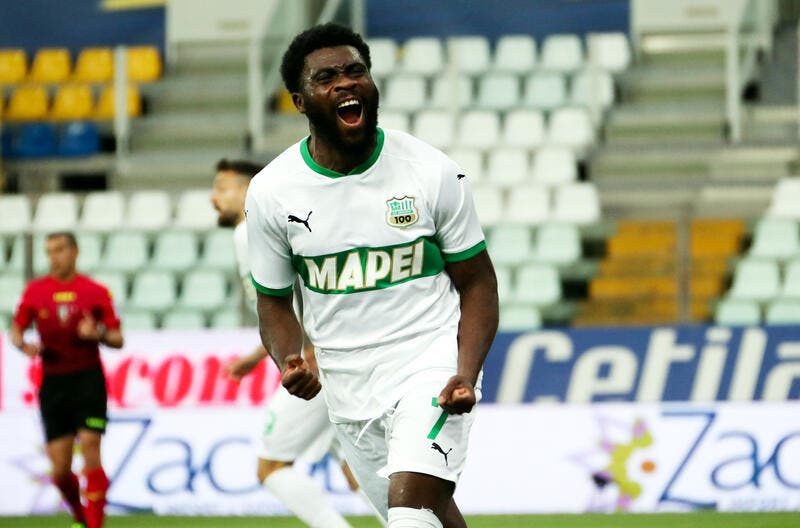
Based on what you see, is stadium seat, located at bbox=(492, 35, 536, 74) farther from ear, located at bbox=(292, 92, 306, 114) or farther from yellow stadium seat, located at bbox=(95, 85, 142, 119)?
ear, located at bbox=(292, 92, 306, 114)

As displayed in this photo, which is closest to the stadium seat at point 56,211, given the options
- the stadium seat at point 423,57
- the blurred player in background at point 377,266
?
the stadium seat at point 423,57

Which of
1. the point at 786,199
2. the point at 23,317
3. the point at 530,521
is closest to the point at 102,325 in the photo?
the point at 23,317

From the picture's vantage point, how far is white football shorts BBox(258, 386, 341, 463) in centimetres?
788

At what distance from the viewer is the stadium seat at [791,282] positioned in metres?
12.9

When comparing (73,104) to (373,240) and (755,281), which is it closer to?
(755,281)

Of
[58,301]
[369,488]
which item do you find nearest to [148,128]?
[58,301]

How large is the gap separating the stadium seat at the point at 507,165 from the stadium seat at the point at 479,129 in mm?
482

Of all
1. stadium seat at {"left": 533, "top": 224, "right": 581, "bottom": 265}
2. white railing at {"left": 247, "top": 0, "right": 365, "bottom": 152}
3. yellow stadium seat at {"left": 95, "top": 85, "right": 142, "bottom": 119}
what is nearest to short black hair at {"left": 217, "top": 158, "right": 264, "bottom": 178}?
stadium seat at {"left": 533, "top": 224, "right": 581, "bottom": 265}

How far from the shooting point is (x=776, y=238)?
13172mm

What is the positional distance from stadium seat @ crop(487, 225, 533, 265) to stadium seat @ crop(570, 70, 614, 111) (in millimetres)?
2926

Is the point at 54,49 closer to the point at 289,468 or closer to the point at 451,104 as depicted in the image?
the point at 451,104

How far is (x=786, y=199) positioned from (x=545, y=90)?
3575 mm

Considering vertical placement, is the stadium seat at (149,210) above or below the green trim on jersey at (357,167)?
below

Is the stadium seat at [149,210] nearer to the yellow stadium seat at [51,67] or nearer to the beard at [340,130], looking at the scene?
the yellow stadium seat at [51,67]
